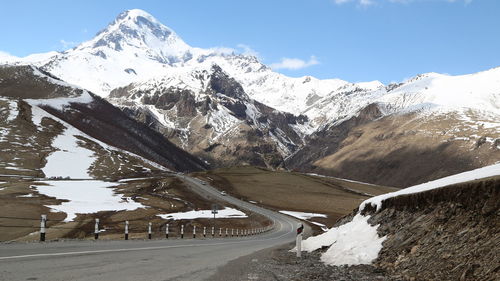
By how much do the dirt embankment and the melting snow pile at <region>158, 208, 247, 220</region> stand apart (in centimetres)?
9041

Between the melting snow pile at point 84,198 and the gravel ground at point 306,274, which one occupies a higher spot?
the melting snow pile at point 84,198

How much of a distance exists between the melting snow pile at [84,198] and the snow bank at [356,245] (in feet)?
280

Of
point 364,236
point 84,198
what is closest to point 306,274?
point 364,236

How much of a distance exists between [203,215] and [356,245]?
9492 cm

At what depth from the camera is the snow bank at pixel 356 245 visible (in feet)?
51.9

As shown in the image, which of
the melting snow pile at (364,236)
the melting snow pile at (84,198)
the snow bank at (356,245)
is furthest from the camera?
the melting snow pile at (84,198)

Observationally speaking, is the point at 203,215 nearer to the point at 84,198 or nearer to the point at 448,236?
the point at 84,198

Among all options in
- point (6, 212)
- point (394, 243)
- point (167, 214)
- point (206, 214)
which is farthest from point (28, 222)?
point (394, 243)

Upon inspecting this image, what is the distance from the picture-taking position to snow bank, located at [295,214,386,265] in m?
15.8

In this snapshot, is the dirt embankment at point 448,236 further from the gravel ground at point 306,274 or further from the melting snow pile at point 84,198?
Answer: the melting snow pile at point 84,198

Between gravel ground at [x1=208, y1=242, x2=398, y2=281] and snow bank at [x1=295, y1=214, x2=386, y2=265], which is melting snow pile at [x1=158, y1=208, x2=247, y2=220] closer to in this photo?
snow bank at [x1=295, y1=214, x2=386, y2=265]

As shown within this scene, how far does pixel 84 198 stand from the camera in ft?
425

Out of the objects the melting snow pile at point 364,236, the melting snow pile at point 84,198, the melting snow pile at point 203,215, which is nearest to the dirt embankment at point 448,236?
the melting snow pile at point 364,236

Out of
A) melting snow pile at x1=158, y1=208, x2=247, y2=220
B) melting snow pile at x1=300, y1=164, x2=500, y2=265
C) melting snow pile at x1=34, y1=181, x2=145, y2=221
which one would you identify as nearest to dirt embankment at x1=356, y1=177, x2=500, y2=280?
melting snow pile at x1=300, y1=164, x2=500, y2=265
